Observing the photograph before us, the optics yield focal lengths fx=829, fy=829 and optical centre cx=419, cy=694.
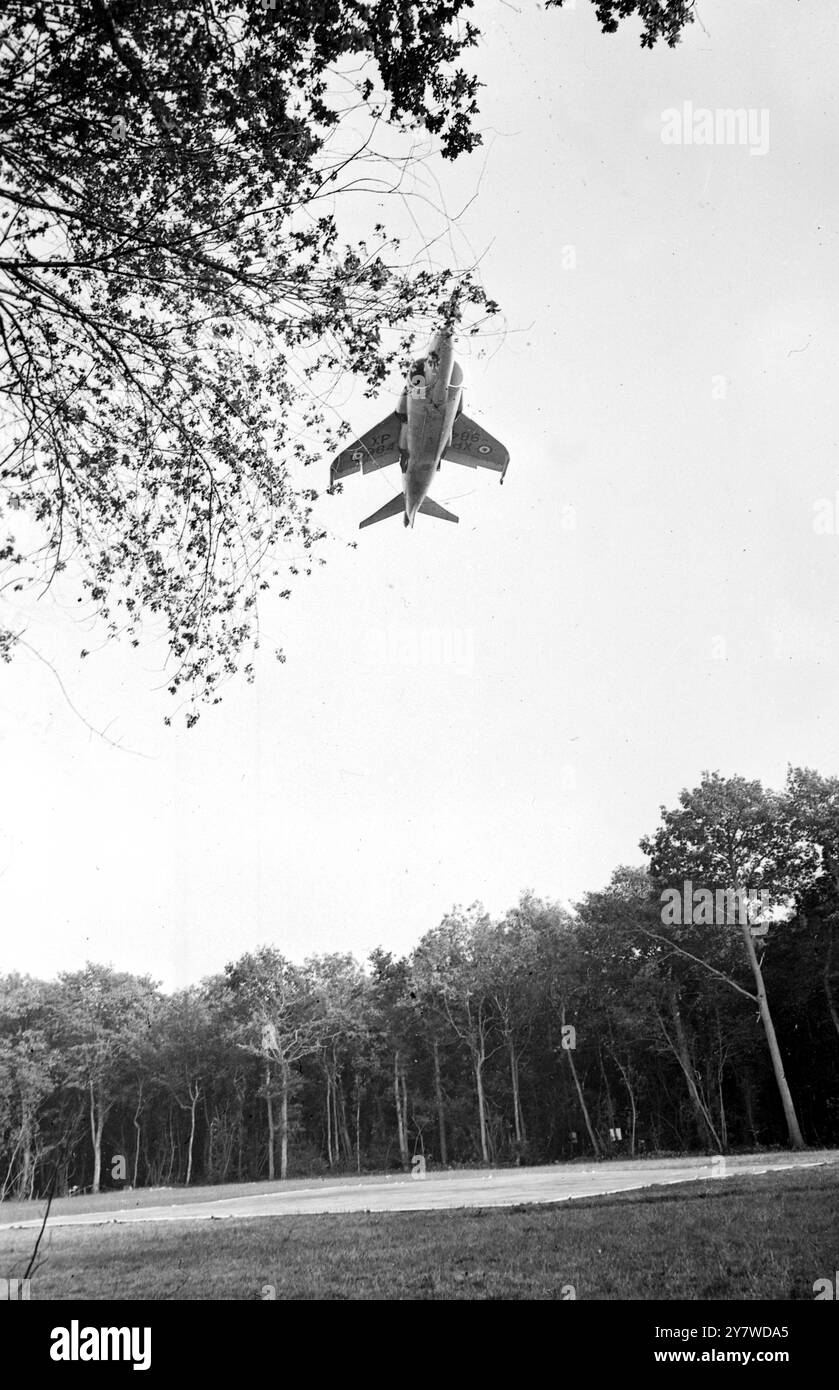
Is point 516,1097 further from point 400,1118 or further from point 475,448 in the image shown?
point 475,448

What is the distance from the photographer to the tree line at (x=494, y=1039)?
1361 inches

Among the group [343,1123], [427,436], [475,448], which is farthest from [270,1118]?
[427,436]

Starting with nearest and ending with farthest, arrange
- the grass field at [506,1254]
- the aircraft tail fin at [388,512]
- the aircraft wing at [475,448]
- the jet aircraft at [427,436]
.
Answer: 1. the grass field at [506,1254]
2. the jet aircraft at [427,436]
3. the aircraft wing at [475,448]
4. the aircraft tail fin at [388,512]

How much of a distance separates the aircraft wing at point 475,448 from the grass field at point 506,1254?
47.1ft

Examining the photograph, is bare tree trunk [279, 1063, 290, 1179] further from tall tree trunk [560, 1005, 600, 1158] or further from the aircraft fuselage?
the aircraft fuselage

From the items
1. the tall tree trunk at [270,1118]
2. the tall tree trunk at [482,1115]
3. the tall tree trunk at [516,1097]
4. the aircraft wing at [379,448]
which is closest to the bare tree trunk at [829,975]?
the tall tree trunk at [516,1097]

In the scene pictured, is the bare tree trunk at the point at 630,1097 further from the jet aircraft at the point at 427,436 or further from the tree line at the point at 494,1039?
the jet aircraft at the point at 427,436

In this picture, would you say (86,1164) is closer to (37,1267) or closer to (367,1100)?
(367,1100)

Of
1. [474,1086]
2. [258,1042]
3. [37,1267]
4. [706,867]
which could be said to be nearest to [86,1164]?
[258,1042]

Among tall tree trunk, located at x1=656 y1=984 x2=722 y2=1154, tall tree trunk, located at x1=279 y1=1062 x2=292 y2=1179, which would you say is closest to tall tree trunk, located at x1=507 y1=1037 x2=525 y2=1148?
tall tree trunk, located at x1=656 y1=984 x2=722 y2=1154

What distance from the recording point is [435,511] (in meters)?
24.5

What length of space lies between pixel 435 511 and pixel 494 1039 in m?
35.7

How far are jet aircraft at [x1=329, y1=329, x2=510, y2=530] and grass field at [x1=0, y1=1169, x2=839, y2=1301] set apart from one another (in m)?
9.64
